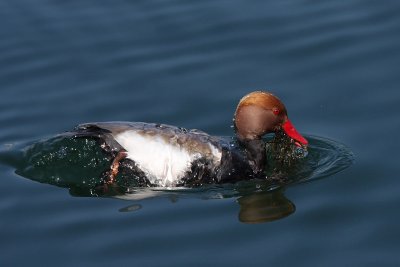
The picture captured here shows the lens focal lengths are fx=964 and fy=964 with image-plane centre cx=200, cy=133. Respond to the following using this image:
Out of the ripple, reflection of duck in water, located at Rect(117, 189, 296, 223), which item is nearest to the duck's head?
the ripple

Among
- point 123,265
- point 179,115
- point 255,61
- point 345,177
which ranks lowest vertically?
point 123,265

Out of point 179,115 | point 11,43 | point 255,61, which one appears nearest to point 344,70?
point 255,61

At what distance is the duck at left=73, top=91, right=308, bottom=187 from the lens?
8.61 meters

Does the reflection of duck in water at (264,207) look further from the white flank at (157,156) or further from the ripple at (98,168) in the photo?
the white flank at (157,156)

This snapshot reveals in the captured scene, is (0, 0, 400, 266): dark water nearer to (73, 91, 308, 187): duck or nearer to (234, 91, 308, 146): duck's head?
(73, 91, 308, 187): duck

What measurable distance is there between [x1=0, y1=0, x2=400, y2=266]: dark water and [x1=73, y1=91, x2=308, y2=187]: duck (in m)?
0.27

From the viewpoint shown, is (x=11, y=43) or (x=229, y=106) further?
(x=11, y=43)

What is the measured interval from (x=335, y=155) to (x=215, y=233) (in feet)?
5.96

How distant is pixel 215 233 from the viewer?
24.4 feet

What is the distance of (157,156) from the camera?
8609 millimetres

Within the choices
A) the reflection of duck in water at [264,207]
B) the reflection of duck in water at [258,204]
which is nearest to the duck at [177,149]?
the reflection of duck in water at [258,204]

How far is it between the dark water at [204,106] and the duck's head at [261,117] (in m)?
0.40

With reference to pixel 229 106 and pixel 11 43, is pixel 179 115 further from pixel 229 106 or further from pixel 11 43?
pixel 11 43

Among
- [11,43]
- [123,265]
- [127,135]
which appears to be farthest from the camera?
[11,43]
